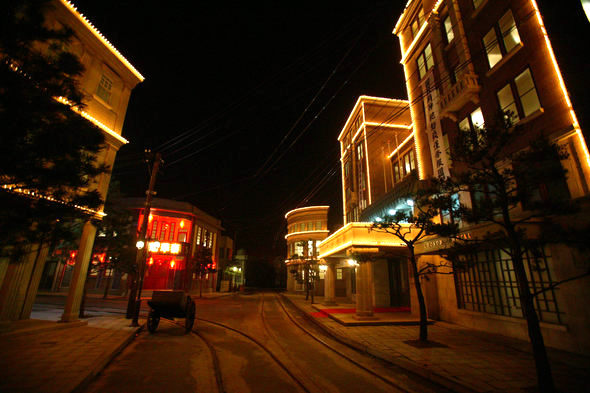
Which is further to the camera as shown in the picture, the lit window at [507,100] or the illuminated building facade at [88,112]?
the lit window at [507,100]

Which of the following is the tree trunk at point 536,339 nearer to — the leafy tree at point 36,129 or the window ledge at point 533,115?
the window ledge at point 533,115

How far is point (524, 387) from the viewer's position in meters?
5.25

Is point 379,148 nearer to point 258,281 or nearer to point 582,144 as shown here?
point 582,144

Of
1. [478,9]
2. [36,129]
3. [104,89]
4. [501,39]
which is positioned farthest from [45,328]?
[478,9]

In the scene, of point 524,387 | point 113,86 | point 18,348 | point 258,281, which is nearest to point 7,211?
point 18,348

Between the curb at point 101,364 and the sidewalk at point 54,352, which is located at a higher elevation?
the sidewalk at point 54,352

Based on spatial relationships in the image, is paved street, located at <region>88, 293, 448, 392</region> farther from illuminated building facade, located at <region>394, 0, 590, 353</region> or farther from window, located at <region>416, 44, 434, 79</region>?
window, located at <region>416, 44, 434, 79</region>

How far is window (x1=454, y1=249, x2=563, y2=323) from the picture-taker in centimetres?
841

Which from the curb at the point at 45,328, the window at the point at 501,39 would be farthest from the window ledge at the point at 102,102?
the window at the point at 501,39

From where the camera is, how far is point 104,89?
472 inches

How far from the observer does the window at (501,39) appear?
32.9 feet

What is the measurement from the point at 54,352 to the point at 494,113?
16067 millimetres

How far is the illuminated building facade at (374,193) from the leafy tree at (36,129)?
448 inches

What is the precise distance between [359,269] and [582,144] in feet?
31.8
